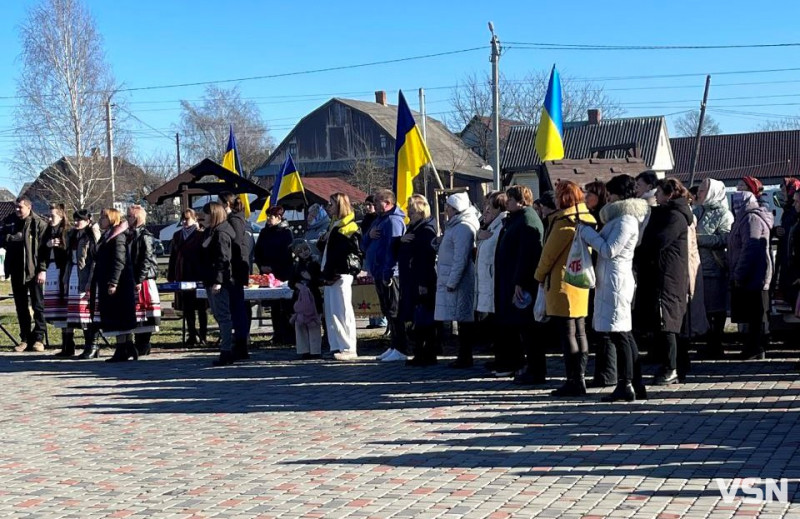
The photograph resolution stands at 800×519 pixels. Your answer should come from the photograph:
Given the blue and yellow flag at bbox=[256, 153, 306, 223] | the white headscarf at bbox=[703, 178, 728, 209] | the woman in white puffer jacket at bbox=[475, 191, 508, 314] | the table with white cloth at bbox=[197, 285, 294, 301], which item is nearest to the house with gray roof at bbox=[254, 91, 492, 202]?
the blue and yellow flag at bbox=[256, 153, 306, 223]

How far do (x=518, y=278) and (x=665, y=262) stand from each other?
1.44 meters

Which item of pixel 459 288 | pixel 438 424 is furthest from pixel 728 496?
pixel 459 288

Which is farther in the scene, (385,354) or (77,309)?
(77,309)

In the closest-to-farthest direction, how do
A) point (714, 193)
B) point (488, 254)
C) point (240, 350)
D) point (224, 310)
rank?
point (488, 254)
point (714, 193)
point (224, 310)
point (240, 350)

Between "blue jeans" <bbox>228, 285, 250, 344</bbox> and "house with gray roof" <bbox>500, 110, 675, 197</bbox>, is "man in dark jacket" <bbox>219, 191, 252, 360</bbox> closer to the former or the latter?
"blue jeans" <bbox>228, 285, 250, 344</bbox>

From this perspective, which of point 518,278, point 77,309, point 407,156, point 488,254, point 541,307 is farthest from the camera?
point 407,156

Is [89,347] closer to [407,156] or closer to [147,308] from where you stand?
[147,308]

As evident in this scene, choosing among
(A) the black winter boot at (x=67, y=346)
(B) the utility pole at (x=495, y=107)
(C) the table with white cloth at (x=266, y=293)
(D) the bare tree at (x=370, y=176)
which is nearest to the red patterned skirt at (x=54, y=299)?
(A) the black winter boot at (x=67, y=346)

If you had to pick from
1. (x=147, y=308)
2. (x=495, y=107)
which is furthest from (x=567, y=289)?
(x=495, y=107)

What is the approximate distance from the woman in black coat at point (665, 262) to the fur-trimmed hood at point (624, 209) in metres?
0.50

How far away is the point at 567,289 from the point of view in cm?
1023

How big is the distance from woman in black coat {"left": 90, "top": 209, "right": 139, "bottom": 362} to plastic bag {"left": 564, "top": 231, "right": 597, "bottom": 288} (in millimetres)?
6623

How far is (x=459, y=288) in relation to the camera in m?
12.5

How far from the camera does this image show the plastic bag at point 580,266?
9.83 meters
